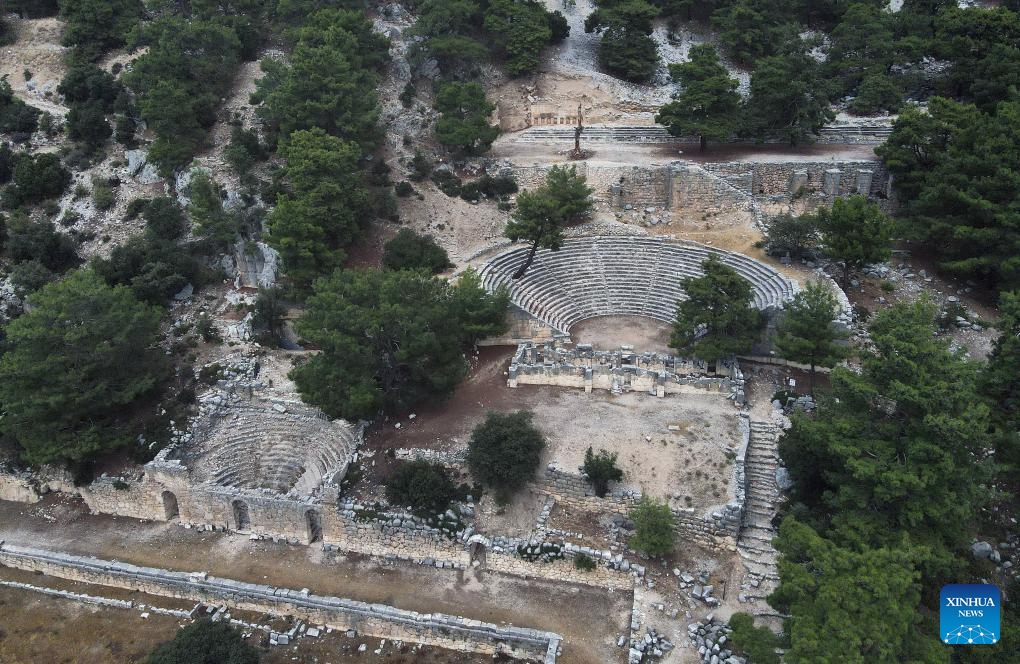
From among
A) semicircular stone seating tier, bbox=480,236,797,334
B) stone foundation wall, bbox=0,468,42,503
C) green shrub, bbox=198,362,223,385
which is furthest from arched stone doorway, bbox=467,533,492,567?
stone foundation wall, bbox=0,468,42,503

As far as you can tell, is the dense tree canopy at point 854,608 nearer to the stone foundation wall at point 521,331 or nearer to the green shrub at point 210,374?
the stone foundation wall at point 521,331

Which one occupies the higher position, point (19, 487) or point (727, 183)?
point (727, 183)

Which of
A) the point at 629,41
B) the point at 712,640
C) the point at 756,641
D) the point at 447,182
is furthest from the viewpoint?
the point at 629,41

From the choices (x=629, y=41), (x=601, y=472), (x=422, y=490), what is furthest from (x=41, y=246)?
(x=629, y=41)

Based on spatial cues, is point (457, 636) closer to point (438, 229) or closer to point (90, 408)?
point (90, 408)

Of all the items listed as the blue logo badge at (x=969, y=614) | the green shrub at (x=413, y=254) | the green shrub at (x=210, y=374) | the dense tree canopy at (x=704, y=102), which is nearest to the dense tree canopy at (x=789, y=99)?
the dense tree canopy at (x=704, y=102)

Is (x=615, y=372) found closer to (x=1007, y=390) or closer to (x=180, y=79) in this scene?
(x=1007, y=390)

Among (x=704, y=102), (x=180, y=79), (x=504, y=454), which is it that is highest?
(x=180, y=79)
